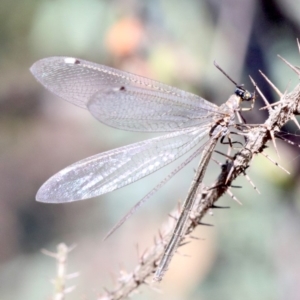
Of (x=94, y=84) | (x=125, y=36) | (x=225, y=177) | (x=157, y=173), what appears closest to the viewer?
(x=225, y=177)

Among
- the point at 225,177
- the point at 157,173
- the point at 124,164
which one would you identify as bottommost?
the point at 157,173

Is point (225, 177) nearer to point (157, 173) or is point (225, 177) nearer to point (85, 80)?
point (85, 80)

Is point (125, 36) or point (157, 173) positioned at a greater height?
point (125, 36)

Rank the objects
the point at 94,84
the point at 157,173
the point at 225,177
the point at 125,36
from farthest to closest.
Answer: the point at 125,36 < the point at 157,173 < the point at 94,84 < the point at 225,177

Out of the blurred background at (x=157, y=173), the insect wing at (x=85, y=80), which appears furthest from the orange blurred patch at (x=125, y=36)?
the insect wing at (x=85, y=80)

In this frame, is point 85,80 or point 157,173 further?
point 157,173

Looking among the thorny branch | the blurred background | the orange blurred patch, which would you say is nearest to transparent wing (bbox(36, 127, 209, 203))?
the thorny branch

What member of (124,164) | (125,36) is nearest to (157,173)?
(125,36)

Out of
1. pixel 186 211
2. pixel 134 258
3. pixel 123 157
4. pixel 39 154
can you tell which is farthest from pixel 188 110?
pixel 39 154
